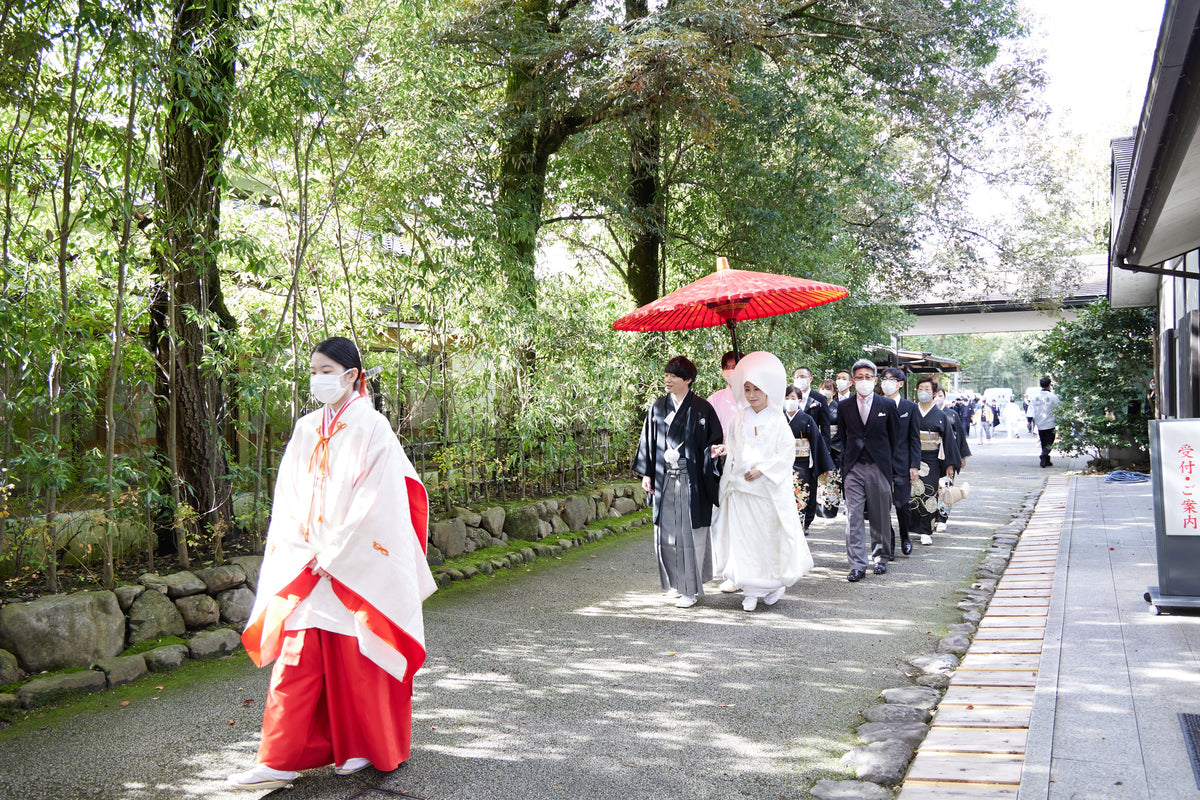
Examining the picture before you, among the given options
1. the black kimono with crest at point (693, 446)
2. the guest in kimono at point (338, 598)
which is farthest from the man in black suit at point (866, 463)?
the guest in kimono at point (338, 598)

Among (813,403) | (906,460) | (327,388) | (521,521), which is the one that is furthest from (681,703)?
(813,403)

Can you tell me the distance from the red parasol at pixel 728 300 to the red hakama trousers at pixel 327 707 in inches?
144

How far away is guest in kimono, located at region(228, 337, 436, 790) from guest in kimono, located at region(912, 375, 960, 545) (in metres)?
7.01

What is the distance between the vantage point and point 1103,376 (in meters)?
16.1

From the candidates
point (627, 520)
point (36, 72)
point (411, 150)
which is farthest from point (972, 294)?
point (36, 72)

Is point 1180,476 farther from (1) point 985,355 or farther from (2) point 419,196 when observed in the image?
(1) point 985,355

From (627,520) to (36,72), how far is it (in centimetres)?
787

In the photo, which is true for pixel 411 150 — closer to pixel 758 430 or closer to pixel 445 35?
pixel 445 35

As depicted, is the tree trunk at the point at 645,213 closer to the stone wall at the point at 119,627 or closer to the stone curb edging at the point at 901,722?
the stone curb edging at the point at 901,722

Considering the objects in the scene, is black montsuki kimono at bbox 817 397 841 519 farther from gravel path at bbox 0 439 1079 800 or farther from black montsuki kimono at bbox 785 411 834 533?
gravel path at bbox 0 439 1079 800

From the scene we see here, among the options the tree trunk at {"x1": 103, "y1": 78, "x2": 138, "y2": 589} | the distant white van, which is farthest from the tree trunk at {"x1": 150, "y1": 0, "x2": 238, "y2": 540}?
the distant white van

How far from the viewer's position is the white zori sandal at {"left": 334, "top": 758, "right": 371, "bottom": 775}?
11.5 feet

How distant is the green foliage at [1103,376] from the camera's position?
1572 centimetres

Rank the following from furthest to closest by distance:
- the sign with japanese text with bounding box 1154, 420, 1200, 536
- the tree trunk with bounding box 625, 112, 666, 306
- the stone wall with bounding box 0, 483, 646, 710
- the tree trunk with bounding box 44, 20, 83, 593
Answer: the tree trunk with bounding box 625, 112, 666, 306, the sign with japanese text with bounding box 1154, 420, 1200, 536, the tree trunk with bounding box 44, 20, 83, 593, the stone wall with bounding box 0, 483, 646, 710
